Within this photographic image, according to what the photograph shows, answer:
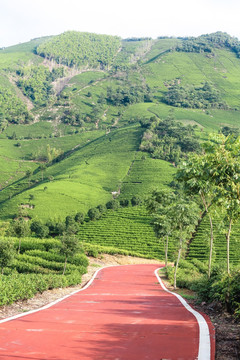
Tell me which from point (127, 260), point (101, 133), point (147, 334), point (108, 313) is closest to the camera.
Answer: point (147, 334)

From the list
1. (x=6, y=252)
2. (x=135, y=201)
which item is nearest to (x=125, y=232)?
(x=135, y=201)

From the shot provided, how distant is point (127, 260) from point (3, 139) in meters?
142

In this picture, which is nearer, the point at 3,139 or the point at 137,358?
the point at 137,358

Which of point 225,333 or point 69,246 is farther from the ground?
point 225,333

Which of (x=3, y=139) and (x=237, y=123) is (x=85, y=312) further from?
(x=237, y=123)

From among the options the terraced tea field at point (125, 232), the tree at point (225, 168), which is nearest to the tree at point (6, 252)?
the tree at point (225, 168)

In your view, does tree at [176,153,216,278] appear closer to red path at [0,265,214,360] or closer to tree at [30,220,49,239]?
red path at [0,265,214,360]

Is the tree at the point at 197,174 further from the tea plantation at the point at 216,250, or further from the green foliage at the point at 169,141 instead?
the green foliage at the point at 169,141

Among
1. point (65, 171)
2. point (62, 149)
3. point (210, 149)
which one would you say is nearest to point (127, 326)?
point (210, 149)

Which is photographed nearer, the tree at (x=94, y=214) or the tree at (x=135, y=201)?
the tree at (x=94, y=214)

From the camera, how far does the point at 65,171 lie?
128 m

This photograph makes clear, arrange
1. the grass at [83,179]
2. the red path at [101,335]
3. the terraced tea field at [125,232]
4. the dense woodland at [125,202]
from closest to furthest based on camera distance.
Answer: the red path at [101,335]
the dense woodland at [125,202]
the terraced tea field at [125,232]
the grass at [83,179]

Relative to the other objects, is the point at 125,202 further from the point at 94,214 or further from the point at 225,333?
the point at 225,333

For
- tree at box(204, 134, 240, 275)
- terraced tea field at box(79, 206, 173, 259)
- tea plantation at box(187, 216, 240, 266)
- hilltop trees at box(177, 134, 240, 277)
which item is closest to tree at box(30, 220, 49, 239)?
terraced tea field at box(79, 206, 173, 259)
